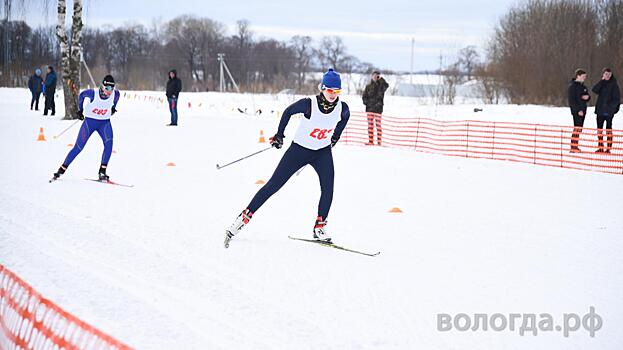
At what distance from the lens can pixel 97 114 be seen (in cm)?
1184

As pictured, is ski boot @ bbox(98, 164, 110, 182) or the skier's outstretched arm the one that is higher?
the skier's outstretched arm

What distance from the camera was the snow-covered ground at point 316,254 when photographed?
514 centimetres

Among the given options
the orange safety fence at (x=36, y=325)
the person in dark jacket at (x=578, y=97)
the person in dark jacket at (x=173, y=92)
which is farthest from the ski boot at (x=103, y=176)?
the person in dark jacket at (x=173, y=92)

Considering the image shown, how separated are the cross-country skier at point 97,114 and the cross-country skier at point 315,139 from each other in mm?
5046

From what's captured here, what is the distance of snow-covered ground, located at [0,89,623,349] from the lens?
5.14m

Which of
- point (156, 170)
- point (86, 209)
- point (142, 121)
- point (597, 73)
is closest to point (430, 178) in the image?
point (156, 170)

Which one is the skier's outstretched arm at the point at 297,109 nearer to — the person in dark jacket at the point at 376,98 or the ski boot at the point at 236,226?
the ski boot at the point at 236,226

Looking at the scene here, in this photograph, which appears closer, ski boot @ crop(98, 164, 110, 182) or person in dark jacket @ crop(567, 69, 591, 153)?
ski boot @ crop(98, 164, 110, 182)

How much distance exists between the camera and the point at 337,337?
A: 4938 millimetres

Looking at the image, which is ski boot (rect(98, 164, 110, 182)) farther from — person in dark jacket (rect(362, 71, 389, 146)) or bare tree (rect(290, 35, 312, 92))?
bare tree (rect(290, 35, 312, 92))

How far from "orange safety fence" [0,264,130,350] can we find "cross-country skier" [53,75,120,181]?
23.8ft

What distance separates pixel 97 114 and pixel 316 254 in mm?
5958

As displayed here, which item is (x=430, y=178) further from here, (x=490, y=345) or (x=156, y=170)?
(x=490, y=345)

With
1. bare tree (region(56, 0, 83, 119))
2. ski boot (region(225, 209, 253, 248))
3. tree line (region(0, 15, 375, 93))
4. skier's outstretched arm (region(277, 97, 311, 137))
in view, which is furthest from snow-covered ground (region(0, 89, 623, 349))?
tree line (region(0, 15, 375, 93))
